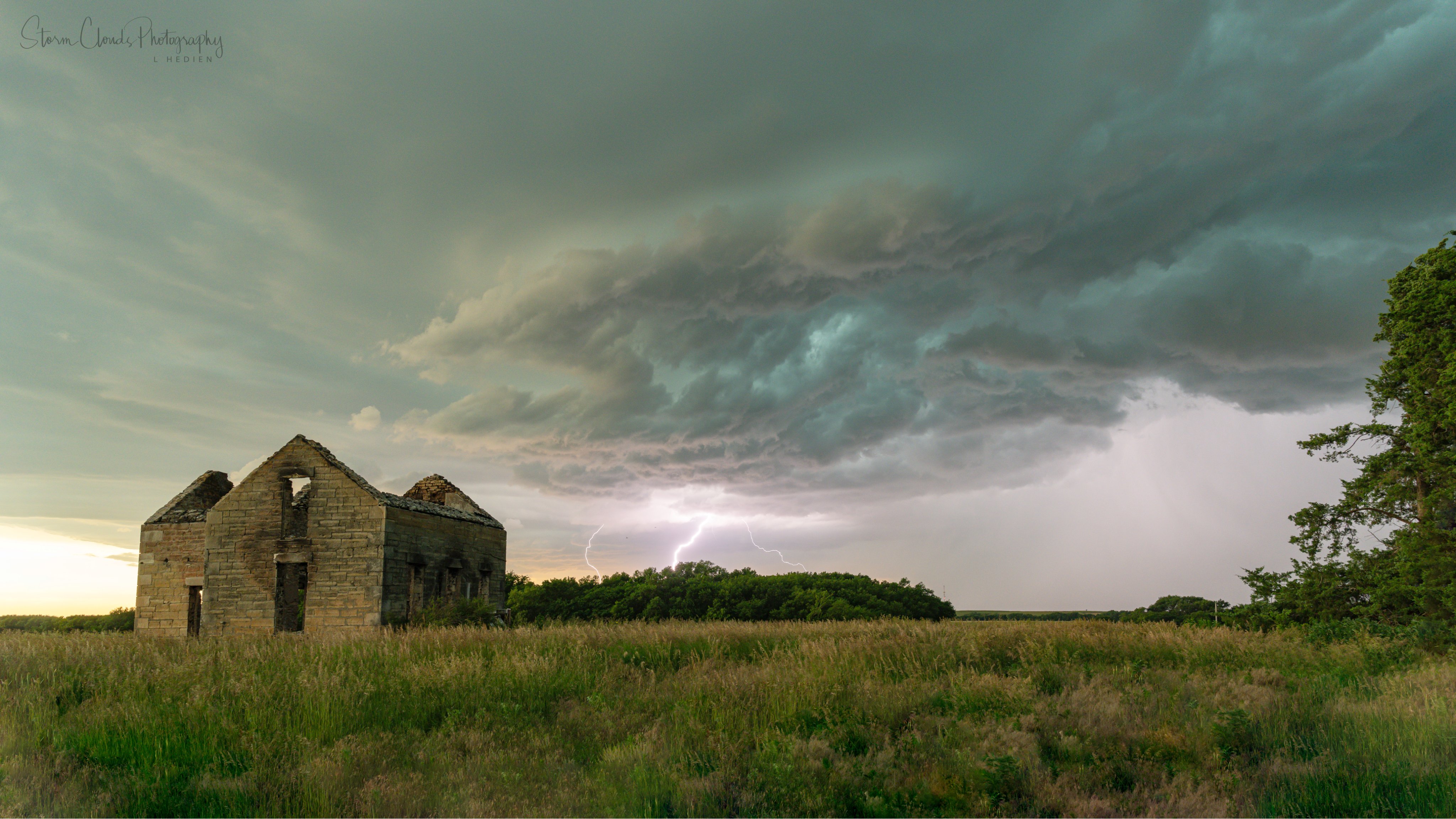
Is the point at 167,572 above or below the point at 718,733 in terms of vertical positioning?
above

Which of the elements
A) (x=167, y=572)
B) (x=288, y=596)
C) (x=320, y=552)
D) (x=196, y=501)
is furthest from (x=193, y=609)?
(x=320, y=552)

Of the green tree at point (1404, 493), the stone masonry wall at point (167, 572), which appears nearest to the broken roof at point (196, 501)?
the stone masonry wall at point (167, 572)

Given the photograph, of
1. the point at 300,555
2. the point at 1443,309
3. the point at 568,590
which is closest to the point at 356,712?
the point at 300,555

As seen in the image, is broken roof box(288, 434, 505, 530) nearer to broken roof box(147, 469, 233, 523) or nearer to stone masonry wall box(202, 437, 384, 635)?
stone masonry wall box(202, 437, 384, 635)

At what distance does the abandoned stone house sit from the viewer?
22453 mm

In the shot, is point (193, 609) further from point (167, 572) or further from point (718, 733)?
point (718, 733)

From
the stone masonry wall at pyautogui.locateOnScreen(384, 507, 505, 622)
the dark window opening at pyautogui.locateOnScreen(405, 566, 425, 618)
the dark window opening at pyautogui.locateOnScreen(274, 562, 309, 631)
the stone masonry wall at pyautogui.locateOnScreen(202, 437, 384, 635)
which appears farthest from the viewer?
the dark window opening at pyautogui.locateOnScreen(405, 566, 425, 618)

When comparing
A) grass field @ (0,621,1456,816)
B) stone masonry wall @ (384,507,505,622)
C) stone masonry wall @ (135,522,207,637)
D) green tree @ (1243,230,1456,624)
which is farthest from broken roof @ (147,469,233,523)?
green tree @ (1243,230,1456,624)

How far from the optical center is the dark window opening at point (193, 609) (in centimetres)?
2762

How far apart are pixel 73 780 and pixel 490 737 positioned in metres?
3.81

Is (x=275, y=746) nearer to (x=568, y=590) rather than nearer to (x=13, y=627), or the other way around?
(x=568, y=590)

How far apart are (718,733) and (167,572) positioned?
29.5 m

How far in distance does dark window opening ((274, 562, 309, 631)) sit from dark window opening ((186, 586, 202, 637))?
6.59 meters

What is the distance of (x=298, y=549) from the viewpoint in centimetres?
2306
